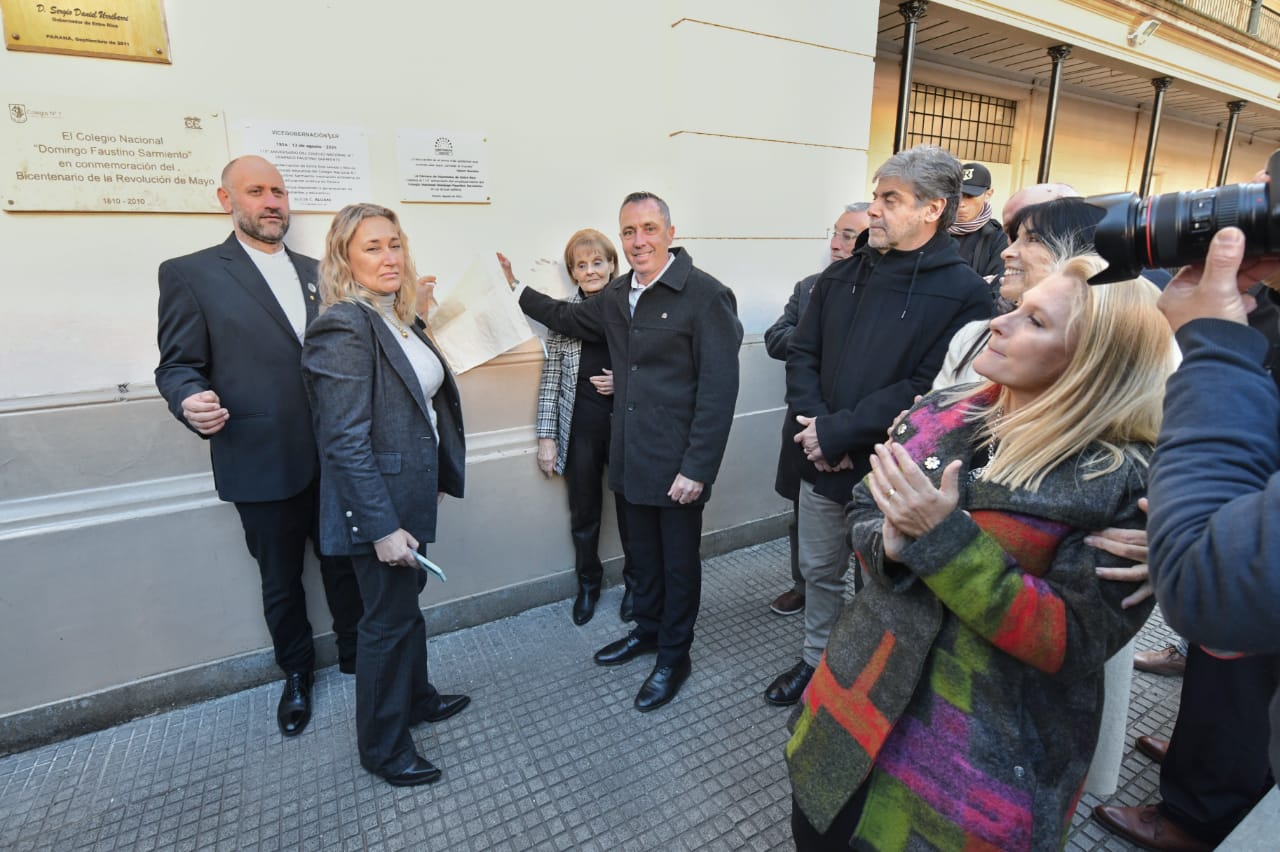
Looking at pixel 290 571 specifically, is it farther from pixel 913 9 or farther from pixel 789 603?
pixel 913 9

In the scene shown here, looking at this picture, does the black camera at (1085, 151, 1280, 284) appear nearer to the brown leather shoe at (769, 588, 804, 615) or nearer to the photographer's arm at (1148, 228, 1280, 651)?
the photographer's arm at (1148, 228, 1280, 651)

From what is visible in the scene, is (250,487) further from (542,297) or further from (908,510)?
(908,510)

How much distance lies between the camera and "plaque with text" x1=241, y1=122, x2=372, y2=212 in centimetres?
257

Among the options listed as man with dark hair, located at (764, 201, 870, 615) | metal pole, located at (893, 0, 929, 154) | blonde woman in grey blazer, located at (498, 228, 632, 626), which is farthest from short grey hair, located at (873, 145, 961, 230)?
metal pole, located at (893, 0, 929, 154)

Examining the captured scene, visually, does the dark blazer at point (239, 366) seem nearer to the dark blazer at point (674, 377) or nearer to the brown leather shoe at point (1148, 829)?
the dark blazer at point (674, 377)

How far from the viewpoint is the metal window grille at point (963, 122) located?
6.47 metres

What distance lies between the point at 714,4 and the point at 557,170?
1.29 metres

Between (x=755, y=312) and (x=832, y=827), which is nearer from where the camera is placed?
(x=832, y=827)

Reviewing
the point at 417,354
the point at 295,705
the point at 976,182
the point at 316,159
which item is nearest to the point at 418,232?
the point at 316,159

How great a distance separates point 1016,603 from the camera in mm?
1044

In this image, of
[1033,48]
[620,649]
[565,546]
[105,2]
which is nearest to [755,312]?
[565,546]

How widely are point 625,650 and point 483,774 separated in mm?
868

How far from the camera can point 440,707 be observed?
2.63m

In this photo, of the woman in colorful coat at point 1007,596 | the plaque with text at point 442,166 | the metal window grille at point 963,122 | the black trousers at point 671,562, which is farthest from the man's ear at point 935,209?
the metal window grille at point 963,122
